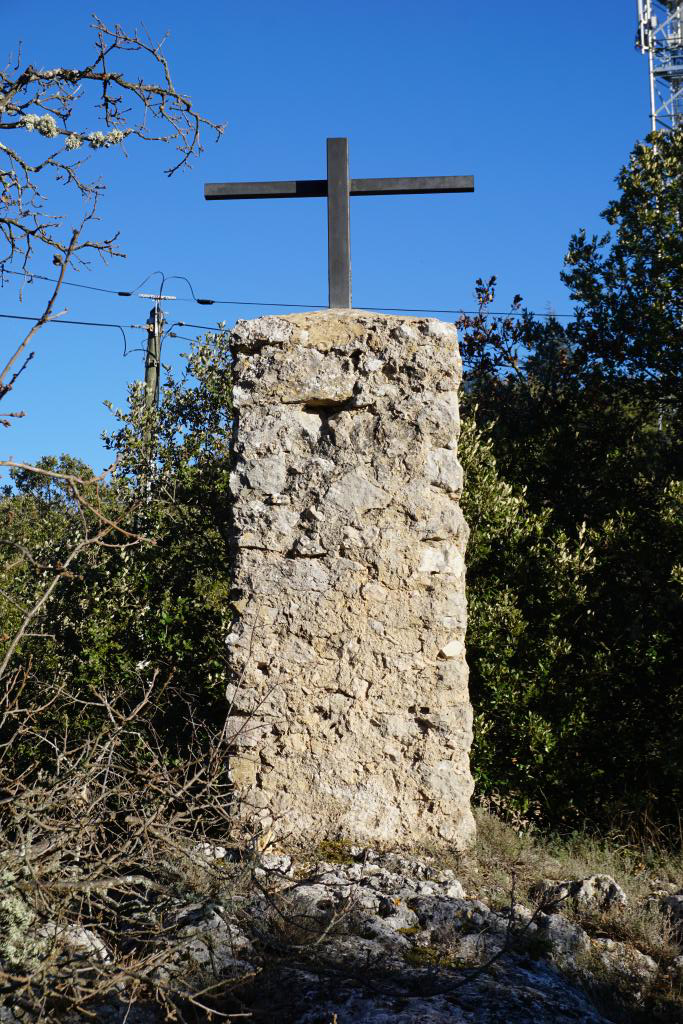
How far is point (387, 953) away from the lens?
10.4 feet

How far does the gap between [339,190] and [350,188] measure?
0.07 meters

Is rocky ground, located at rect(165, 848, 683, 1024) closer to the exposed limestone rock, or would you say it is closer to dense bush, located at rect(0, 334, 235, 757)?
the exposed limestone rock

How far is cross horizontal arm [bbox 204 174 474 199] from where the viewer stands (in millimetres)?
4867

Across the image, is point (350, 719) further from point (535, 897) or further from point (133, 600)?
point (133, 600)

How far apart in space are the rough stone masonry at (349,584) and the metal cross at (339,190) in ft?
1.06

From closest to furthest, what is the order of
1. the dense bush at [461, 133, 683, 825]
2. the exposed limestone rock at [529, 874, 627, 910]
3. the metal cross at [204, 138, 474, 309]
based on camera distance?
the exposed limestone rock at [529, 874, 627, 910] → the metal cross at [204, 138, 474, 309] → the dense bush at [461, 133, 683, 825]

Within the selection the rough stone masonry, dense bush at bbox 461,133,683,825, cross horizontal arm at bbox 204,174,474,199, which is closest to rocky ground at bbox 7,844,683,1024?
the rough stone masonry

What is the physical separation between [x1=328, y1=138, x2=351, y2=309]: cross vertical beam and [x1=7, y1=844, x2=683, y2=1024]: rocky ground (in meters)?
2.78

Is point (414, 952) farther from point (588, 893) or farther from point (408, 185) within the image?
point (408, 185)

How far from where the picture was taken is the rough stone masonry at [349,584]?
4270 mm

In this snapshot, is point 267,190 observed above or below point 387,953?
above

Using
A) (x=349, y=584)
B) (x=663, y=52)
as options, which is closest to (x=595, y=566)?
(x=349, y=584)

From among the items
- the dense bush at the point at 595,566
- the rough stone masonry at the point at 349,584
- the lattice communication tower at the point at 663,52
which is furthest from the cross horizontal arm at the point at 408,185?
the lattice communication tower at the point at 663,52

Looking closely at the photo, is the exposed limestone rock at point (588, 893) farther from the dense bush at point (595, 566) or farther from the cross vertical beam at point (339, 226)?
the cross vertical beam at point (339, 226)
